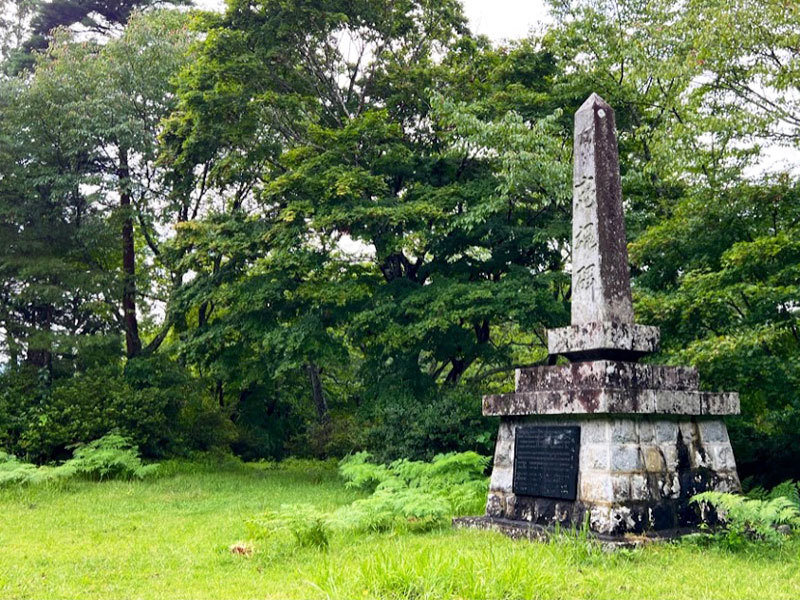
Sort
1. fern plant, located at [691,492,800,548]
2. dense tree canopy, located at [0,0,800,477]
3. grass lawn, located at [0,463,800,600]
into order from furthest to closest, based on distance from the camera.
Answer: dense tree canopy, located at [0,0,800,477]
fern plant, located at [691,492,800,548]
grass lawn, located at [0,463,800,600]

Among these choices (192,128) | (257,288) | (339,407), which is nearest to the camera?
(257,288)

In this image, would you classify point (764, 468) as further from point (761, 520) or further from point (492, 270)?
point (492, 270)

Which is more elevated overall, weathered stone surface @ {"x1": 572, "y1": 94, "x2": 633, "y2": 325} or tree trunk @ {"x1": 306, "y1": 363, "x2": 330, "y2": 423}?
weathered stone surface @ {"x1": 572, "y1": 94, "x2": 633, "y2": 325}

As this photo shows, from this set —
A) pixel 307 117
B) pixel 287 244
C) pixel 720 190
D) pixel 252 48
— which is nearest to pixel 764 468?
pixel 720 190

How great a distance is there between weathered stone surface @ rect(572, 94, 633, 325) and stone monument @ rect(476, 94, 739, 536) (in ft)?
0.04

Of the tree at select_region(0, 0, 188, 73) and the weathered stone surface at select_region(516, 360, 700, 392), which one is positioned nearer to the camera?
the weathered stone surface at select_region(516, 360, 700, 392)

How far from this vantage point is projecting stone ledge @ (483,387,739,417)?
6.46 m

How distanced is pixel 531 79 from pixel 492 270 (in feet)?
15.0

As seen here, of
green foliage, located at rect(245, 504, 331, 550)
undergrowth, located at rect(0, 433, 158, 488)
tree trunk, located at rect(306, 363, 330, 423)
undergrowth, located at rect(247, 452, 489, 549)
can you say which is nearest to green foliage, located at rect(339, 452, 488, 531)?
undergrowth, located at rect(247, 452, 489, 549)

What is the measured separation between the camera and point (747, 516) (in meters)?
6.16

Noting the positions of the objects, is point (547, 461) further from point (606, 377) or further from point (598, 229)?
point (598, 229)

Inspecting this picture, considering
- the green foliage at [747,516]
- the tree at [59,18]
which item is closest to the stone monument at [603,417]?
the green foliage at [747,516]

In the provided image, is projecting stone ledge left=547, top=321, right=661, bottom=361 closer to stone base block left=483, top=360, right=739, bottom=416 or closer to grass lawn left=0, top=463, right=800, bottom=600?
stone base block left=483, top=360, right=739, bottom=416

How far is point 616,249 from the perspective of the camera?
23.5ft
